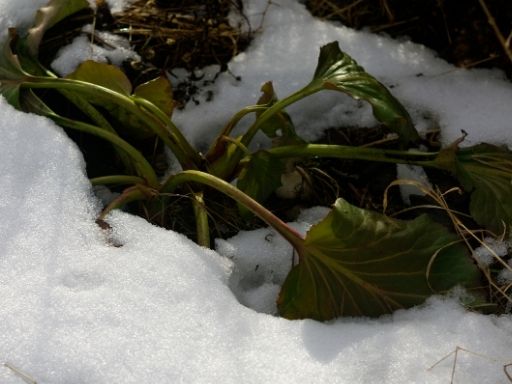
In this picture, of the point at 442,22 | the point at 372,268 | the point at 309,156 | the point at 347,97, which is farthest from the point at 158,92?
the point at 442,22

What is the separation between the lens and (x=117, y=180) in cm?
127

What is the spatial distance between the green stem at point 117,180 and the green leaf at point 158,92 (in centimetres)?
15

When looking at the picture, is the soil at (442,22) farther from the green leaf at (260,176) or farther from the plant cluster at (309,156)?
the green leaf at (260,176)

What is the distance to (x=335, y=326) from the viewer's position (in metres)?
1.08

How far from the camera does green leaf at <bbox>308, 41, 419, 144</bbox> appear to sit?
1209 mm

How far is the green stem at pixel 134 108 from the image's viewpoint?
129cm

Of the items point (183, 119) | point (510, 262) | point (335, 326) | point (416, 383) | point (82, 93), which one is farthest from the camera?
point (183, 119)

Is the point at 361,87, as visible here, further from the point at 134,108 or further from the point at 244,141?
the point at 134,108

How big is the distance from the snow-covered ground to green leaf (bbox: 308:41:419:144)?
23 centimetres

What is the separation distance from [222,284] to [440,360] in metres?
→ 0.34

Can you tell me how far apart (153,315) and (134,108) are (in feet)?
1.43

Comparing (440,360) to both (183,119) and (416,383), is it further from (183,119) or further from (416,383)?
(183,119)

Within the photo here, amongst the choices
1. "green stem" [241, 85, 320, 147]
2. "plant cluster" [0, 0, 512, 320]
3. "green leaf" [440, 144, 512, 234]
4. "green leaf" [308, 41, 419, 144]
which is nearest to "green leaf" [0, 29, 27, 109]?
"plant cluster" [0, 0, 512, 320]

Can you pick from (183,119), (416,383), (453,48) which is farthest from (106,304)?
(453,48)
